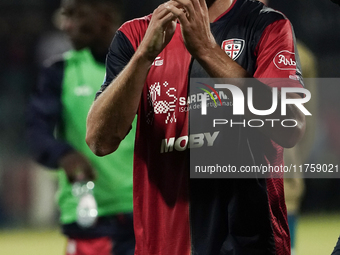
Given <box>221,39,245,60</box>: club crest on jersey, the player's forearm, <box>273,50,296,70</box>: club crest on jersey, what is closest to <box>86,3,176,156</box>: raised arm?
the player's forearm

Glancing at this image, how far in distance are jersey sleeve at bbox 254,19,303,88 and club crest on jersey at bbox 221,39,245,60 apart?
0.16 ft

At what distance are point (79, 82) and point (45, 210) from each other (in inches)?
190

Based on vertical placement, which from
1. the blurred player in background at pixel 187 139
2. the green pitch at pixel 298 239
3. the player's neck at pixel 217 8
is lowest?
the green pitch at pixel 298 239

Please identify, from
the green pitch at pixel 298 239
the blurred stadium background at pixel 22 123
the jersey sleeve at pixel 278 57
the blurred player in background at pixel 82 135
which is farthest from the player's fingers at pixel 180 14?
the blurred stadium background at pixel 22 123

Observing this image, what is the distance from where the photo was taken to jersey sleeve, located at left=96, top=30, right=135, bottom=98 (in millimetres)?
1544

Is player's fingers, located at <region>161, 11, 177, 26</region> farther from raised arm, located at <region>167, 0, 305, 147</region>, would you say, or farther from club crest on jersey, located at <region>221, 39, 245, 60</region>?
club crest on jersey, located at <region>221, 39, 245, 60</region>

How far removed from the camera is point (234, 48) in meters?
1.43

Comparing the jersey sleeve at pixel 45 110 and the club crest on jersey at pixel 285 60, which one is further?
the jersey sleeve at pixel 45 110

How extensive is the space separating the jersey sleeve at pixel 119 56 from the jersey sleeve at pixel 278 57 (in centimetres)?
40

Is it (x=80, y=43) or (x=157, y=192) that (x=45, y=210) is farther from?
(x=157, y=192)

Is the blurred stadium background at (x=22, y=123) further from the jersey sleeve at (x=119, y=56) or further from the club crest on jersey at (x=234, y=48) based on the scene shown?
the club crest on jersey at (x=234, y=48)

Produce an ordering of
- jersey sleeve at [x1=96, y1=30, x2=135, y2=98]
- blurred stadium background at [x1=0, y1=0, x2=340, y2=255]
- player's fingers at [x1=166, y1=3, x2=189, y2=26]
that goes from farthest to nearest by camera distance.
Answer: blurred stadium background at [x1=0, y1=0, x2=340, y2=255] → jersey sleeve at [x1=96, y1=30, x2=135, y2=98] → player's fingers at [x1=166, y1=3, x2=189, y2=26]

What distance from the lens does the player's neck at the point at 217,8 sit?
1516 mm

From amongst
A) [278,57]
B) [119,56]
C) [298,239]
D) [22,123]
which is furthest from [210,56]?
[22,123]
